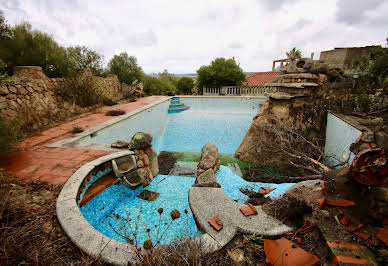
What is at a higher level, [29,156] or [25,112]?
[25,112]

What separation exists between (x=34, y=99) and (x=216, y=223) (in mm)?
5727

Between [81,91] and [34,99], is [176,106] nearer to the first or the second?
[81,91]

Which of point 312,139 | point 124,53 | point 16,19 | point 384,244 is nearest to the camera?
point 384,244

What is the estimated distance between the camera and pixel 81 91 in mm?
6043

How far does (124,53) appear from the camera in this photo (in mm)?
11414

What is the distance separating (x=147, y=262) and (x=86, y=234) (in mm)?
867

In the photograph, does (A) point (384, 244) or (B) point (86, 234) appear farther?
(B) point (86, 234)

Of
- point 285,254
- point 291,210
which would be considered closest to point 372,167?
point 291,210

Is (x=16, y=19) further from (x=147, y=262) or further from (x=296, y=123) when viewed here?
(x=296, y=123)

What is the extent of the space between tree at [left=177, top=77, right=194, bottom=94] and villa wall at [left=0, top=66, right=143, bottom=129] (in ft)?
37.6

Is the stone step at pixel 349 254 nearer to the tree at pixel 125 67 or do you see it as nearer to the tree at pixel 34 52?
the tree at pixel 34 52

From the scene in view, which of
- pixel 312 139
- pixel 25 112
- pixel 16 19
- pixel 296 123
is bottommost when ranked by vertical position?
pixel 312 139

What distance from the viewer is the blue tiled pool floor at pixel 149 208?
7.71ft

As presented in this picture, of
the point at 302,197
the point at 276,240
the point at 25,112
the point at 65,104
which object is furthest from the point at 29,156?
the point at 302,197
